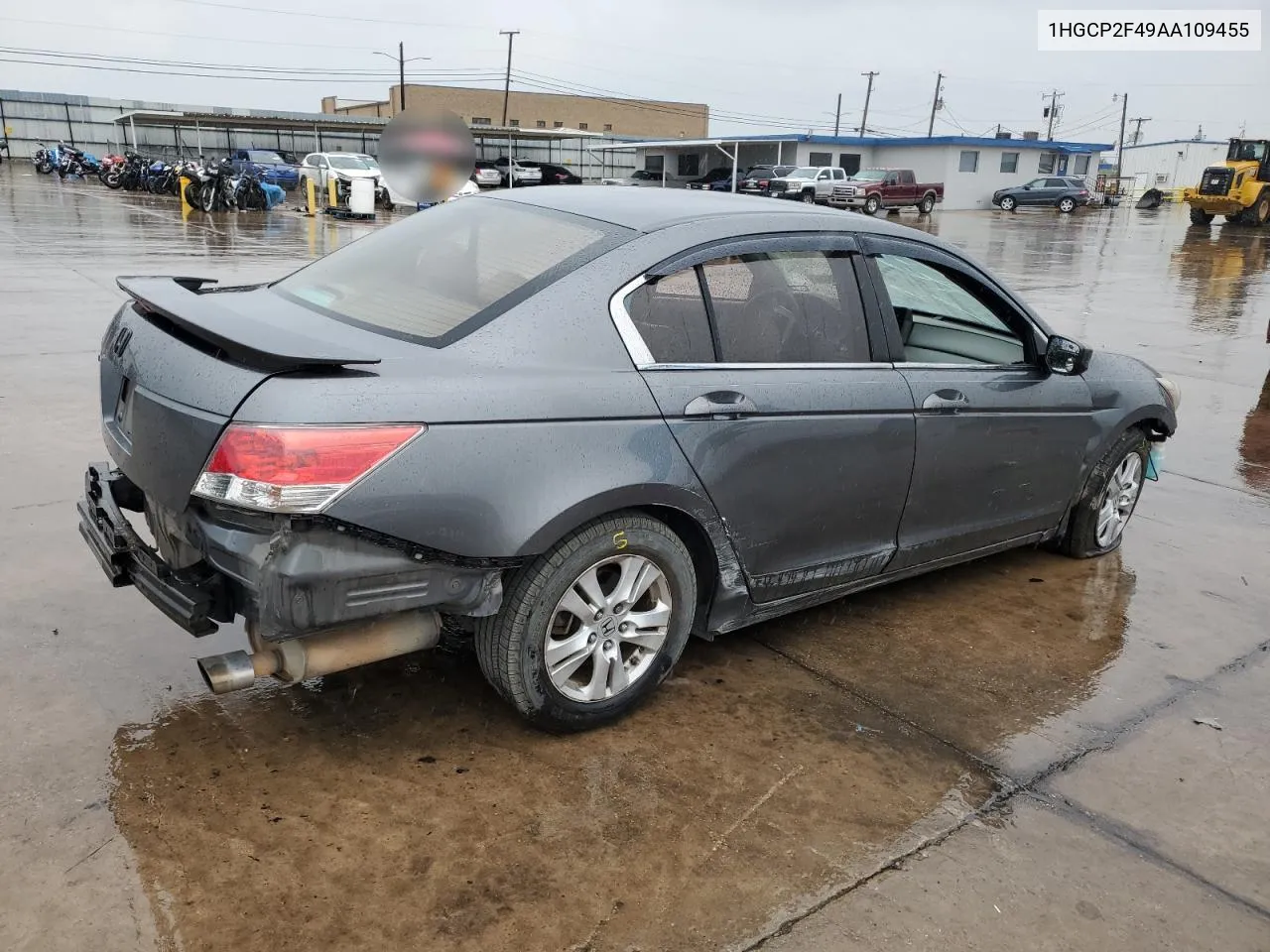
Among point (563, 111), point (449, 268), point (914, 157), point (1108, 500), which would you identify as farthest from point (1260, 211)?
point (563, 111)

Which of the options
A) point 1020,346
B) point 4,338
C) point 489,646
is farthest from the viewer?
point 4,338

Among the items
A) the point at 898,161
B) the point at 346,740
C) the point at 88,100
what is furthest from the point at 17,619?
the point at 88,100

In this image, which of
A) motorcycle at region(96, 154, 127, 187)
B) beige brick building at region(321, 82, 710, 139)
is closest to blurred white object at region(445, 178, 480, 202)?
motorcycle at region(96, 154, 127, 187)

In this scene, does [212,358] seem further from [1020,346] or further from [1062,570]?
[1062,570]

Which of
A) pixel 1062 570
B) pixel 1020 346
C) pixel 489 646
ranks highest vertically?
pixel 1020 346

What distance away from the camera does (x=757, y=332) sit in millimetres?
3354

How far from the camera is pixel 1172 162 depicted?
73.0m

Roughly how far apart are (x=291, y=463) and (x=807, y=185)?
123ft

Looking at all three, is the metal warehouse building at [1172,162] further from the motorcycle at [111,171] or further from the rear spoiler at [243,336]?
the rear spoiler at [243,336]

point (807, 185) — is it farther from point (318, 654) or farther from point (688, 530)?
point (318, 654)

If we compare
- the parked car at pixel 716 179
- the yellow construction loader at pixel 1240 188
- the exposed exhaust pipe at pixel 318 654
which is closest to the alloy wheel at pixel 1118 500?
the exposed exhaust pipe at pixel 318 654

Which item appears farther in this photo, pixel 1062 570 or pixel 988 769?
pixel 1062 570

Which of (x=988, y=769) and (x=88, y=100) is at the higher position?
(x=88, y=100)

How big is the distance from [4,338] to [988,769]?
27.8ft
